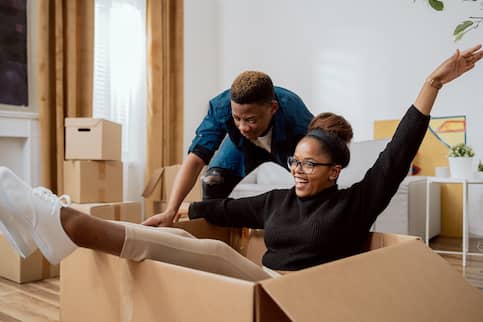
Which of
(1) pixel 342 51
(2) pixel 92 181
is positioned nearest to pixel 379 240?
(2) pixel 92 181

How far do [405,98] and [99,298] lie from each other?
3337mm

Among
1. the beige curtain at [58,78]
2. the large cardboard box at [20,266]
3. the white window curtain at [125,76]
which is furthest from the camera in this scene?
the white window curtain at [125,76]

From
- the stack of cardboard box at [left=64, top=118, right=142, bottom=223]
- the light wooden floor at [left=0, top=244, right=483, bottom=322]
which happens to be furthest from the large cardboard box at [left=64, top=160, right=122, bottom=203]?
the light wooden floor at [left=0, top=244, right=483, bottom=322]

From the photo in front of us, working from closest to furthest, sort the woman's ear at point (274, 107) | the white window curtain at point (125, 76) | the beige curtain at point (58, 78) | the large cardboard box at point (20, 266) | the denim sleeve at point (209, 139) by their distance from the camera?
the woman's ear at point (274, 107) → the denim sleeve at point (209, 139) → the large cardboard box at point (20, 266) → the beige curtain at point (58, 78) → the white window curtain at point (125, 76)

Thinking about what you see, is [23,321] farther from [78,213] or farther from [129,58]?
[129,58]

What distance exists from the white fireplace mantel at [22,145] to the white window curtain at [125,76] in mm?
Result: 576

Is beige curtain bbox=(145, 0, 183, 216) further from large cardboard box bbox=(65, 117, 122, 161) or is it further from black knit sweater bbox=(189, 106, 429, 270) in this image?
black knit sweater bbox=(189, 106, 429, 270)

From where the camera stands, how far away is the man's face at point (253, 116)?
1315 millimetres

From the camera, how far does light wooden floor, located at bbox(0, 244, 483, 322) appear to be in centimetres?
169

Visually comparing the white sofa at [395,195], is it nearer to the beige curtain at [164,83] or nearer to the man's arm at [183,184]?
the beige curtain at [164,83]

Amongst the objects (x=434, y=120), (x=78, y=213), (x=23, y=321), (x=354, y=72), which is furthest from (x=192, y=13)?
(x=78, y=213)

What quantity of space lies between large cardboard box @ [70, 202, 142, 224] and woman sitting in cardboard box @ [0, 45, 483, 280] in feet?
4.47

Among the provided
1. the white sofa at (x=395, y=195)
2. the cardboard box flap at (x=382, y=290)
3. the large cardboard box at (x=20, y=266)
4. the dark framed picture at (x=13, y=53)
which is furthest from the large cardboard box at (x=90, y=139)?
the cardboard box flap at (x=382, y=290)

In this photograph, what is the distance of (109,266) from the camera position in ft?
2.66
